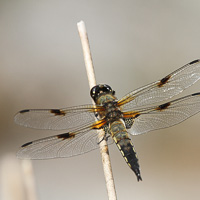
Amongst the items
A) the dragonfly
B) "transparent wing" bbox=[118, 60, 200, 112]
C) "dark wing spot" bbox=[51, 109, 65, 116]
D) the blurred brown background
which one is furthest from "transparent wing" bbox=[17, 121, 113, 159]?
the blurred brown background

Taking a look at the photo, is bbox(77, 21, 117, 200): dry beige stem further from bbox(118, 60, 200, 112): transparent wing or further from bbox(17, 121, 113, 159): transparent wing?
bbox(118, 60, 200, 112): transparent wing

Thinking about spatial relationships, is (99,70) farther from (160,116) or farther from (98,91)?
(160,116)

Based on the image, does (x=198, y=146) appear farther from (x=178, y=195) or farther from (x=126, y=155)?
(x=126, y=155)

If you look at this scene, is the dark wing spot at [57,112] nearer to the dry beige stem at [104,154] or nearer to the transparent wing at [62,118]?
the transparent wing at [62,118]

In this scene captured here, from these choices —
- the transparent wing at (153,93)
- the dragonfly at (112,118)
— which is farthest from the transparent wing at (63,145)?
the transparent wing at (153,93)

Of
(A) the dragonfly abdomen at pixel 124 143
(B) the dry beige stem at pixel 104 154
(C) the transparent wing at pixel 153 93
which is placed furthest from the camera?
(C) the transparent wing at pixel 153 93

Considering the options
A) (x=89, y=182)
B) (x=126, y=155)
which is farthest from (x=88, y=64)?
(x=89, y=182)
